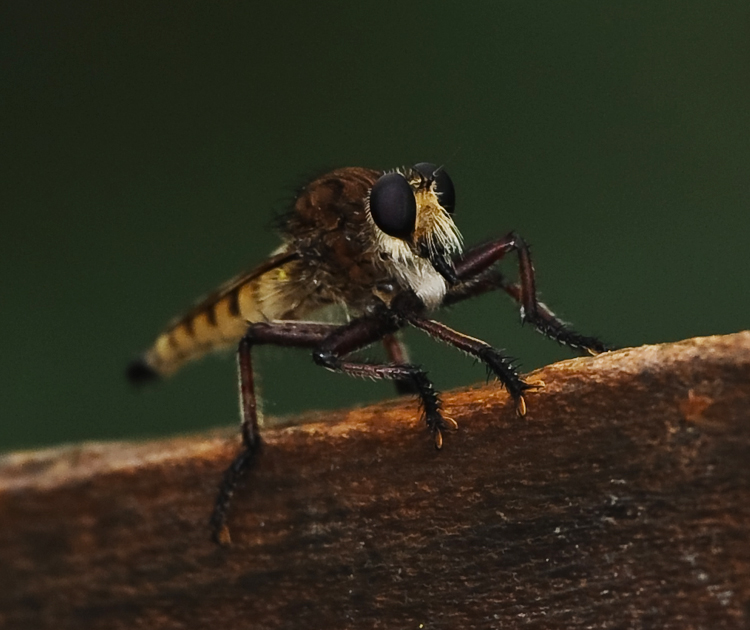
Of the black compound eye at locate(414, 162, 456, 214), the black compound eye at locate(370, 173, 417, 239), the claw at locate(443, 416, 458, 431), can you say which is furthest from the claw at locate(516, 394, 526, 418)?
the black compound eye at locate(414, 162, 456, 214)

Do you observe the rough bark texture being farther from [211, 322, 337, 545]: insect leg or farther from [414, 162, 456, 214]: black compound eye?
[414, 162, 456, 214]: black compound eye

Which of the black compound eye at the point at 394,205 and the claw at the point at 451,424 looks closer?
the claw at the point at 451,424

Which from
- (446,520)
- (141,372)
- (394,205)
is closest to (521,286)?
(394,205)

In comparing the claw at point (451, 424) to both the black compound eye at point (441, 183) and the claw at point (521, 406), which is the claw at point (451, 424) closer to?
the claw at point (521, 406)

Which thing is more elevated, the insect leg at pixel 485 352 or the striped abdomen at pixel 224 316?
the striped abdomen at pixel 224 316

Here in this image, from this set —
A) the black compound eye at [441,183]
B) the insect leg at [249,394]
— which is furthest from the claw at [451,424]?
the black compound eye at [441,183]

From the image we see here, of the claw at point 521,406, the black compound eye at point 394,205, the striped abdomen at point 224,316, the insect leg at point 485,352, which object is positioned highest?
the black compound eye at point 394,205
